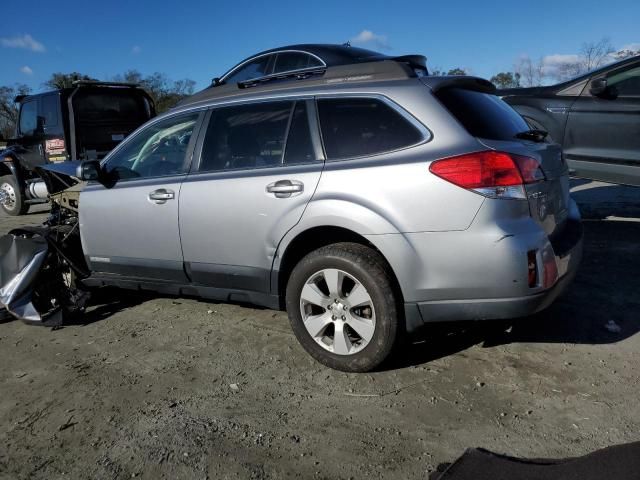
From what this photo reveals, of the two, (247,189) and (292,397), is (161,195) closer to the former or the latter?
(247,189)

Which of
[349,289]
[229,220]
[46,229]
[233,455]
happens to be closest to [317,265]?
[349,289]

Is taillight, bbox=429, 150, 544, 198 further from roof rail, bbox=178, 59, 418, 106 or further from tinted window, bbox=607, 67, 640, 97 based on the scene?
tinted window, bbox=607, 67, 640, 97

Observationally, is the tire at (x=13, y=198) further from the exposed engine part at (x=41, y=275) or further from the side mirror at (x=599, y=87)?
the side mirror at (x=599, y=87)

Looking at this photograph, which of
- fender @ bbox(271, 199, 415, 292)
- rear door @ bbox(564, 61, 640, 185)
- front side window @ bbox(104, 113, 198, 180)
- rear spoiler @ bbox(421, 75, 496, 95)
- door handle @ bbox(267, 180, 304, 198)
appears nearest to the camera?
fender @ bbox(271, 199, 415, 292)

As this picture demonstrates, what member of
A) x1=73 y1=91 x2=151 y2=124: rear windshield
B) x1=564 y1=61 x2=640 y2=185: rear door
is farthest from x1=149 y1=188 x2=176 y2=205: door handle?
x1=73 y1=91 x2=151 y2=124: rear windshield

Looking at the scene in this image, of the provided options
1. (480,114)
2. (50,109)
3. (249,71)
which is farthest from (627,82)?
(50,109)

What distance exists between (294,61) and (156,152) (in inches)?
161

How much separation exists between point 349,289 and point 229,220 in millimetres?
1010

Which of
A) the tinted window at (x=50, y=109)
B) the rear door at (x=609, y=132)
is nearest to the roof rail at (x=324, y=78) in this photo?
the rear door at (x=609, y=132)

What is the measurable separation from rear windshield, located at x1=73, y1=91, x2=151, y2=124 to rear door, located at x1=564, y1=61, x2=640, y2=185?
28.0ft

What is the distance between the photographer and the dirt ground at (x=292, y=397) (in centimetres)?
269

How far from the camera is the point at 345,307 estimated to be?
3406mm

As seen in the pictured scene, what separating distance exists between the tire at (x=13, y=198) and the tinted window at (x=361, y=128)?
10.0 m

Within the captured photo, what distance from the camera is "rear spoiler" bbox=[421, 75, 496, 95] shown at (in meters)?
3.33
